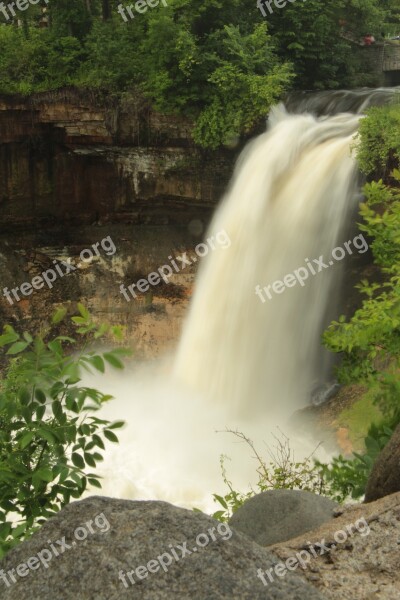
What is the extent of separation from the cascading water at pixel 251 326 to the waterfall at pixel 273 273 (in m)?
0.02

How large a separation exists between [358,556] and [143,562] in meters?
0.99

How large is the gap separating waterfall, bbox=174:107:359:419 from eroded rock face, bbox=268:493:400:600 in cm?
867

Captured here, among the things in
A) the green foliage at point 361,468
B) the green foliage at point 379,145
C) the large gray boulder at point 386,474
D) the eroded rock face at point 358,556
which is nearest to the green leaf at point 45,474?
the eroded rock face at point 358,556

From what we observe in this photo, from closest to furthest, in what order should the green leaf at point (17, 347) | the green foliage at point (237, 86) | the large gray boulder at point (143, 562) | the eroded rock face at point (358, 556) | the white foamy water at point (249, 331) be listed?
the large gray boulder at point (143, 562) → the eroded rock face at point (358, 556) → the green leaf at point (17, 347) → the white foamy water at point (249, 331) → the green foliage at point (237, 86)

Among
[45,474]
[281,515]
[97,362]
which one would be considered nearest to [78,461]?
[45,474]

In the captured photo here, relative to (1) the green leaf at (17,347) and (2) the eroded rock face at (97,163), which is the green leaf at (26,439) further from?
(2) the eroded rock face at (97,163)

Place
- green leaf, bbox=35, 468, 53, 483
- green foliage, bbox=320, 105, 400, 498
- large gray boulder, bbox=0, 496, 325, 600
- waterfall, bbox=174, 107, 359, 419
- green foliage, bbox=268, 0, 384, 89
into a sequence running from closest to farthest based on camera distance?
large gray boulder, bbox=0, 496, 325, 600 → green leaf, bbox=35, 468, 53, 483 → green foliage, bbox=320, 105, 400, 498 → waterfall, bbox=174, 107, 359, 419 → green foliage, bbox=268, 0, 384, 89

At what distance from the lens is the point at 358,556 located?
8.34 ft

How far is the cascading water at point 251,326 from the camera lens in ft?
35.2

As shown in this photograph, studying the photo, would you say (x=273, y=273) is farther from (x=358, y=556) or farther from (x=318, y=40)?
(x=358, y=556)

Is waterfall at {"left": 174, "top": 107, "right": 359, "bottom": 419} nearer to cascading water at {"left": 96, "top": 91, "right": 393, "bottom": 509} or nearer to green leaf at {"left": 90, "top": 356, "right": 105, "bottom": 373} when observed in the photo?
cascading water at {"left": 96, "top": 91, "right": 393, "bottom": 509}

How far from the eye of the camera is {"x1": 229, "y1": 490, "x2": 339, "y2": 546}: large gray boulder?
3971 mm

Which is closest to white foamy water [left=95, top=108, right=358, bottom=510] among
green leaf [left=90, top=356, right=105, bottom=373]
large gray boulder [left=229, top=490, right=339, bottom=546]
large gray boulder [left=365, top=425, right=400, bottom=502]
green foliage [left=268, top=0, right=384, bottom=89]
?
green foliage [left=268, top=0, right=384, bottom=89]

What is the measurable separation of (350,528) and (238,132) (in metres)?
12.0
